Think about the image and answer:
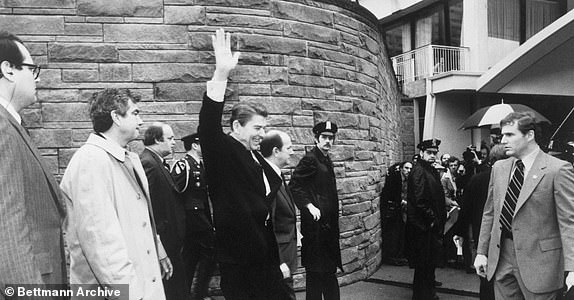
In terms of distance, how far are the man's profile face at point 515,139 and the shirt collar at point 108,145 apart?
283 centimetres

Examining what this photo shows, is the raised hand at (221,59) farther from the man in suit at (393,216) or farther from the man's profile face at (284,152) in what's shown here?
the man in suit at (393,216)

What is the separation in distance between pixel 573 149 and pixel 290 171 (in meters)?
4.08

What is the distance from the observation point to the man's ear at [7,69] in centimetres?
221

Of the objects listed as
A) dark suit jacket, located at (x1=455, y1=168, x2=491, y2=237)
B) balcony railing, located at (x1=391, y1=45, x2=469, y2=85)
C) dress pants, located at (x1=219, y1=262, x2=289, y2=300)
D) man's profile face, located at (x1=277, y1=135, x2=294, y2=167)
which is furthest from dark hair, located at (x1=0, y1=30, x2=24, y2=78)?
balcony railing, located at (x1=391, y1=45, x2=469, y2=85)

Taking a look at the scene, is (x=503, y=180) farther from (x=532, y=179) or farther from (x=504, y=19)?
(x=504, y=19)

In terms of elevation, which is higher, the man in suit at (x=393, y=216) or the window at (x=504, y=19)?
the window at (x=504, y=19)

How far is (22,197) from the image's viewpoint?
1.97m

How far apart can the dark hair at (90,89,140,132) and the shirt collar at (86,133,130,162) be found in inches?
2.6

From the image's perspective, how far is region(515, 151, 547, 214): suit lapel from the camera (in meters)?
3.50

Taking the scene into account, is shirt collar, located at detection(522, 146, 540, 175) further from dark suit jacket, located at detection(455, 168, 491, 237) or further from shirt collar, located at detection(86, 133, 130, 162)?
shirt collar, located at detection(86, 133, 130, 162)

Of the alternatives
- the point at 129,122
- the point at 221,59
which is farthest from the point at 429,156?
the point at 129,122

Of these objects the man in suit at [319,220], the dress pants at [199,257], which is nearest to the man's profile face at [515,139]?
the man in suit at [319,220]

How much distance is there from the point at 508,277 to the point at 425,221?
7.08 feet

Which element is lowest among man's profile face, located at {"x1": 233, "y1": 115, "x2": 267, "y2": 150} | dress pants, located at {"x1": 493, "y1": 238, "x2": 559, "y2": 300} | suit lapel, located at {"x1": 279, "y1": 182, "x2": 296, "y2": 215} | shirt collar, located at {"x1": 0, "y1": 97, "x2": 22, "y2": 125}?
dress pants, located at {"x1": 493, "y1": 238, "x2": 559, "y2": 300}
